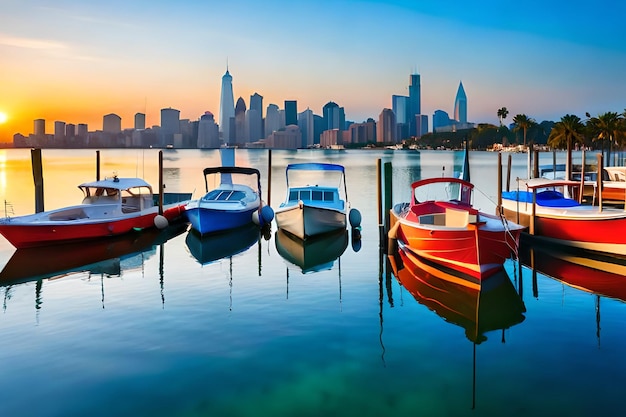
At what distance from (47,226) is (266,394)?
1747cm

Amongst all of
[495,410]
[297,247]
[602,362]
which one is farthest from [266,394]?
[297,247]

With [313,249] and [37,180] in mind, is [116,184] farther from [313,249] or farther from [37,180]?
[313,249]

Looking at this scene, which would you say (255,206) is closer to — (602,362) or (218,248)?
(218,248)

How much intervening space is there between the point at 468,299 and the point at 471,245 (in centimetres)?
216

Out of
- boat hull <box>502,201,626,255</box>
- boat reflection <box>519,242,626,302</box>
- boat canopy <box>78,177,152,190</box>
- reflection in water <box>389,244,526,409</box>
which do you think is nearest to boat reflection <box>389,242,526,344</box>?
reflection in water <box>389,244,526,409</box>

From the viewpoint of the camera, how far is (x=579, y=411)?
32.1 feet

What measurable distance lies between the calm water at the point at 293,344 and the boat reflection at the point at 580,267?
0.32 meters

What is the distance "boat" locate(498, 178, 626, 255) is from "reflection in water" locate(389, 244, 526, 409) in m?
5.21

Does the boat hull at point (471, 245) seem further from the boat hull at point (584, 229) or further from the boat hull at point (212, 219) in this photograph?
the boat hull at point (212, 219)

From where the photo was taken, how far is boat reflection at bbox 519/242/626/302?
59.7ft

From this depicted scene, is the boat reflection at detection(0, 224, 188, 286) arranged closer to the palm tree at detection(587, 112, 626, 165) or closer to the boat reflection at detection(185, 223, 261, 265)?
the boat reflection at detection(185, 223, 261, 265)

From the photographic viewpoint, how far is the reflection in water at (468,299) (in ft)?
48.4

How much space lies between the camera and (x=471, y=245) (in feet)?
60.1

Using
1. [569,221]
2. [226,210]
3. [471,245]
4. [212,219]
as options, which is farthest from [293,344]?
[226,210]
